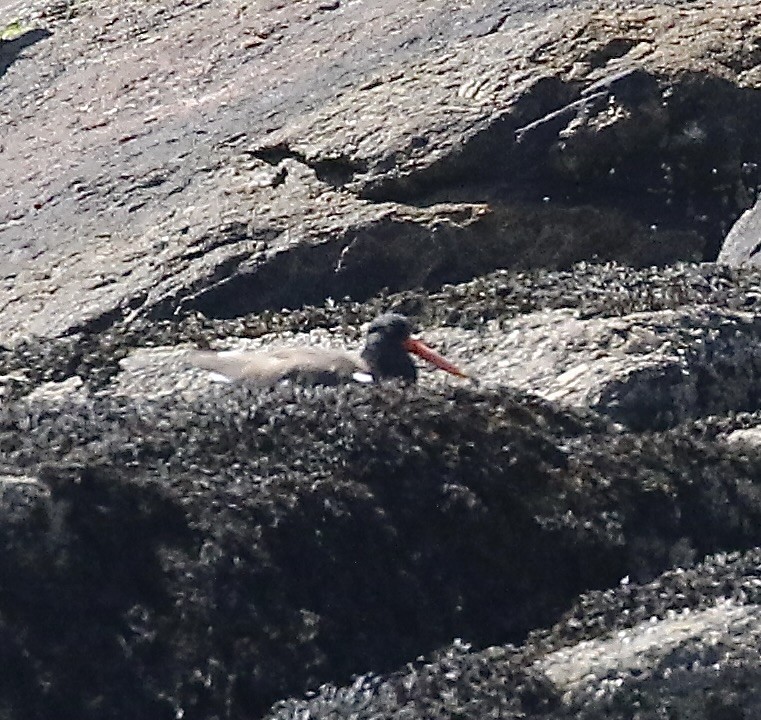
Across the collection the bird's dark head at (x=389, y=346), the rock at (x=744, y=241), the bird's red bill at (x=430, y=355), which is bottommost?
the rock at (x=744, y=241)

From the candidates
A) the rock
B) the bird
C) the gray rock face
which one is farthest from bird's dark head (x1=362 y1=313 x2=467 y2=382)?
the rock

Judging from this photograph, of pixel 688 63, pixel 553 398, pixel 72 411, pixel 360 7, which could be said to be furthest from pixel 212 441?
pixel 360 7

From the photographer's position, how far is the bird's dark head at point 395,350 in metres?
8.28

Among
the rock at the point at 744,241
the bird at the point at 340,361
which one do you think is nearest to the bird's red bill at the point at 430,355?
the bird at the point at 340,361

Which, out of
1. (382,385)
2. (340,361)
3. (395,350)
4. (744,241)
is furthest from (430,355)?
(744,241)

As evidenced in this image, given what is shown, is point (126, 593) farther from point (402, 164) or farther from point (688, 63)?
point (688, 63)

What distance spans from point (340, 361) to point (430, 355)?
1.33 feet

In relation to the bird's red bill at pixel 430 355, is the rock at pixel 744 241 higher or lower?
lower

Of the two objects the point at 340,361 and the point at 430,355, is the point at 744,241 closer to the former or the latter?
the point at 430,355

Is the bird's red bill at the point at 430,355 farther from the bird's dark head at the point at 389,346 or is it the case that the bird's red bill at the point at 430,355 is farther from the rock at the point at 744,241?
the rock at the point at 744,241

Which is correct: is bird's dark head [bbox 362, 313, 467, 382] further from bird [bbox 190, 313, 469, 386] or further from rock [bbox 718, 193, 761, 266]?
rock [bbox 718, 193, 761, 266]

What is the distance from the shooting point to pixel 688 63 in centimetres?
1065

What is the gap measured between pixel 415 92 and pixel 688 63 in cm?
150

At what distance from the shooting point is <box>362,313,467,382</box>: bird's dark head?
8281 mm
